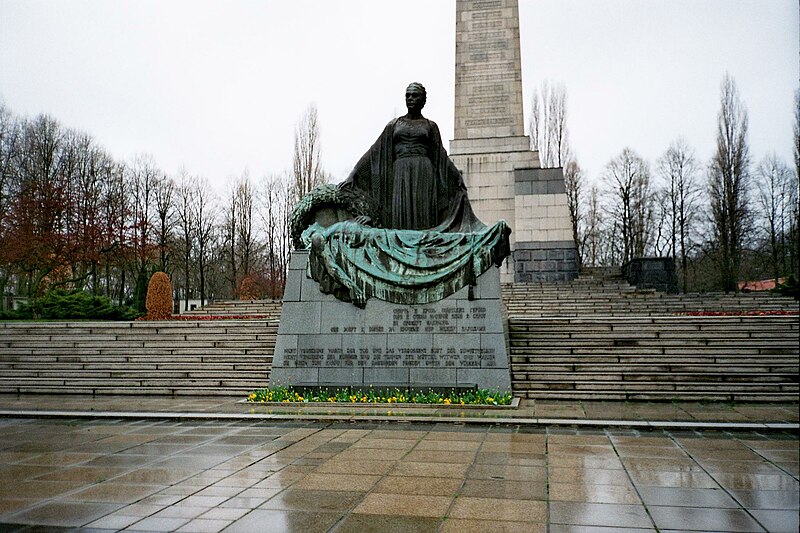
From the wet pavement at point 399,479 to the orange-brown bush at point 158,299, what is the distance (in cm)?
1641

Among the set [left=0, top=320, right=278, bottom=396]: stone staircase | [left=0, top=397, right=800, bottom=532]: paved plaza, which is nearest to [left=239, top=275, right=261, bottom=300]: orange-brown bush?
[left=0, top=320, right=278, bottom=396]: stone staircase

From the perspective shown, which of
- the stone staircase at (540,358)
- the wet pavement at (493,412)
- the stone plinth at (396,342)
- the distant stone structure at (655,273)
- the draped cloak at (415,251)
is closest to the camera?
the wet pavement at (493,412)

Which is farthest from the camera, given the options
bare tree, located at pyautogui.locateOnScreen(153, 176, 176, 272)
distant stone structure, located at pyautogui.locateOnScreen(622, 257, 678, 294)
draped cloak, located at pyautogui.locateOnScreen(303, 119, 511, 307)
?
A: bare tree, located at pyautogui.locateOnScreen(153, 176, 176, 272)

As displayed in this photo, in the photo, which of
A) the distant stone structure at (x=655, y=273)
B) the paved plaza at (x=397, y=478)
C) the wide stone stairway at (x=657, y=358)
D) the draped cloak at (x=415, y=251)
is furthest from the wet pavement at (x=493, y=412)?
the distant stone structure at (x=655, y=273)

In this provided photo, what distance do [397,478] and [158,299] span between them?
824 inches

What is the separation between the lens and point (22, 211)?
3247cm

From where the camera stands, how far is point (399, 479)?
5.57 meters

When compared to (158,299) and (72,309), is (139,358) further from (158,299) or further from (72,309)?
(72,309)

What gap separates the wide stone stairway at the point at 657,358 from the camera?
10.6 meters

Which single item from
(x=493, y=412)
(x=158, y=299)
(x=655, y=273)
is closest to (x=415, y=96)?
(x=493, y=412)

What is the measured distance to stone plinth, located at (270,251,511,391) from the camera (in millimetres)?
10727

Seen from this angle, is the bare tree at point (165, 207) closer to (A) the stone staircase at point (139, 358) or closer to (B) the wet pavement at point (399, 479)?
(A) the stone staircase at point (139, 358)

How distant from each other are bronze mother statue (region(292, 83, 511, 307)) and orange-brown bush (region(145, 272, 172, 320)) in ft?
43.5

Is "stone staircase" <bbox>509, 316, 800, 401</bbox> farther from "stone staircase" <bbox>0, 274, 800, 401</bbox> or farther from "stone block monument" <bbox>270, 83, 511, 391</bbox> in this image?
"stone block monument" <bbox>270, 83, 511, 391</bbox>
